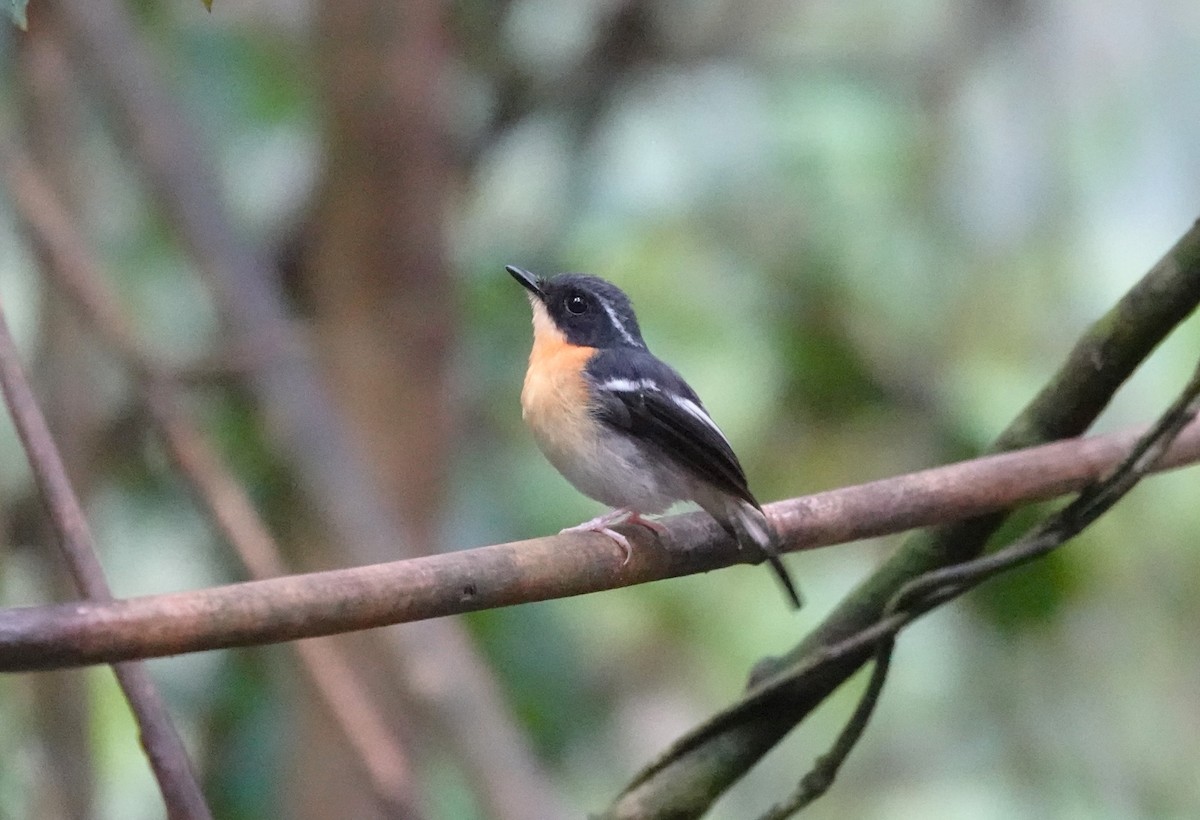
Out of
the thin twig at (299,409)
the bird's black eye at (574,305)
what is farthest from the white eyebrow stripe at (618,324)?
the thin twig at (299,409)

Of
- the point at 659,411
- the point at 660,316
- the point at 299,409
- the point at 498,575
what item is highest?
the point at 498,575

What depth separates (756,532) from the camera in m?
1.55

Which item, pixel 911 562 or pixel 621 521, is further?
pixel 621 521

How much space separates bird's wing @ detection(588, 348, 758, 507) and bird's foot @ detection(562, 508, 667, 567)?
12cm

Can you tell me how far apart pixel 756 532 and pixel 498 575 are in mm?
468

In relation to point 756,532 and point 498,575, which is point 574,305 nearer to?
point 756,532

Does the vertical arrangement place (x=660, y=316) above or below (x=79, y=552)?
below

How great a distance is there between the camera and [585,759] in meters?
3.38

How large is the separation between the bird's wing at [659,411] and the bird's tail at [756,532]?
191 mm

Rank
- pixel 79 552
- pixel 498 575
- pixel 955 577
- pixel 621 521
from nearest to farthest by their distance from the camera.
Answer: pixel 498 575, pixel 79 552, pixel 955 577, pixel 621 521

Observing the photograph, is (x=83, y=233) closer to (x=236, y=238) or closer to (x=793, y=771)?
(x=236, y=238)

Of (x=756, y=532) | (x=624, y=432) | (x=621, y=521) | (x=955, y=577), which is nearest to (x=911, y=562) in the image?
(x=955, y=577)

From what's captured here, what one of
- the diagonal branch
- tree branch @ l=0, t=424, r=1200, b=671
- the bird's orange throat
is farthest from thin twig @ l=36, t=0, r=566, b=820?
the diagonal branch

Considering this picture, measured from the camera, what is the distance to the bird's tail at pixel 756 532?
1532 millimetres
